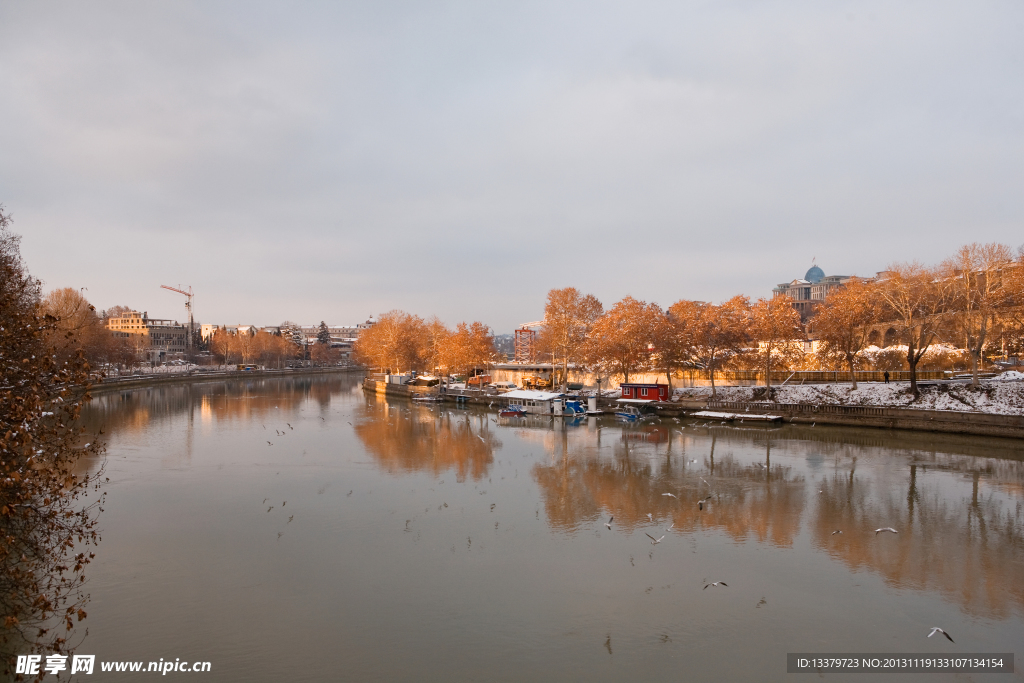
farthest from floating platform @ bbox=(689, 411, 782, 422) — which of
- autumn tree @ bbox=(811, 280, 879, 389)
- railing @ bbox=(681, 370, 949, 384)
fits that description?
railing @ bbox=(681, 370, 949, 384)

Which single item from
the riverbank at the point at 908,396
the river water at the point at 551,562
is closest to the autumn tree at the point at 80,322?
the river water at the point at 551,562

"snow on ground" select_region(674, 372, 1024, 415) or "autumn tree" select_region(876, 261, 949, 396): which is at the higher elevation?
"autumn tree" select_region(876, 261, 949, 396)

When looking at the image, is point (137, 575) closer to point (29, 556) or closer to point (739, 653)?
point (29, 556)

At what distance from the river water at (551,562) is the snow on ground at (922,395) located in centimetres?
523

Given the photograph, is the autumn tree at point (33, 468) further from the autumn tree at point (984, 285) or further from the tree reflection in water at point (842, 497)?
the autumn tree at point (984, 285)

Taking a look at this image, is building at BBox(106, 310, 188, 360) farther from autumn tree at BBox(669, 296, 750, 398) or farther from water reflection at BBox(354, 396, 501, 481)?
autumn tree at BBox(669, 296, 750, 398)

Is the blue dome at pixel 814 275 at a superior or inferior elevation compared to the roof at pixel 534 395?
superior

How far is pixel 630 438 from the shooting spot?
35.5m

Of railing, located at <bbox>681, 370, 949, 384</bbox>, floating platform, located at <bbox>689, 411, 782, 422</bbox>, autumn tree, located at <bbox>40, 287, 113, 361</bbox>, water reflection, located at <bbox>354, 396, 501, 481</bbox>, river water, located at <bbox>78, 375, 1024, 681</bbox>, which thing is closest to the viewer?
river water, located at <bbox>78, 375, 1024, 681</bbox>

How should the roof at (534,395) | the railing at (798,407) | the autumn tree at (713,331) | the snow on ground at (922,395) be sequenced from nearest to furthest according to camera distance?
the snow on ground at (922,395), the railing at (798,407), the autumn tree at (713,331), the roof at (534,395)

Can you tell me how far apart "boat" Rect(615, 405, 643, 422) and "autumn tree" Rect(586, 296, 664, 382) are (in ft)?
17.6

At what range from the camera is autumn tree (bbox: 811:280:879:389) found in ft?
135

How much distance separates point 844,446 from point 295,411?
140 feet

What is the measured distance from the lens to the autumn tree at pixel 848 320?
4119 centimetres
